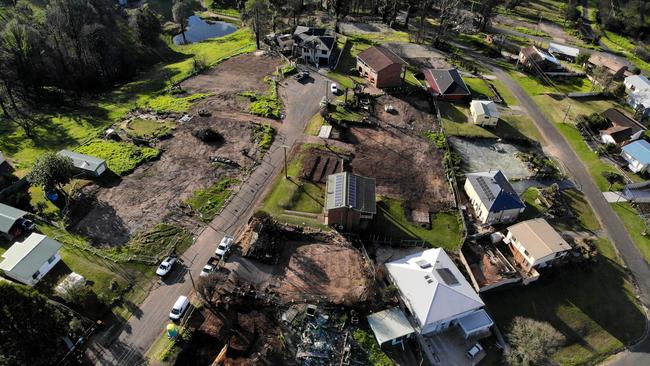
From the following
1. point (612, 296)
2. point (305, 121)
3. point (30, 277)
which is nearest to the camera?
point (30, 277)

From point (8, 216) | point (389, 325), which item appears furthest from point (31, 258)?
point (389, 325)

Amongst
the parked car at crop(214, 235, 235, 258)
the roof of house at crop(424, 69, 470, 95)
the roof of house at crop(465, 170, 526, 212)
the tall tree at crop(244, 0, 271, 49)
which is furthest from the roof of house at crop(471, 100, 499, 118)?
the tall tree at crop(244, 0, 271, 49)

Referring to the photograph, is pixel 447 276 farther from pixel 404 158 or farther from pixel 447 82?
pixel 447 82

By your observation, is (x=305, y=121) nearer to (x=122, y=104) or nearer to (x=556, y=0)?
(x=122, y=104)

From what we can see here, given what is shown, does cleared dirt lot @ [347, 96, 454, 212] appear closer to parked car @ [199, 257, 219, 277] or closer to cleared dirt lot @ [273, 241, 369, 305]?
cleared dirt lot @ [273, 241, 369, 305]

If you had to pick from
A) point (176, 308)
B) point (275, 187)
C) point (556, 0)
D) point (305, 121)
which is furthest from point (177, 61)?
point (556, 0)

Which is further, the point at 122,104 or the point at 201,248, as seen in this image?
the point at 122,104
